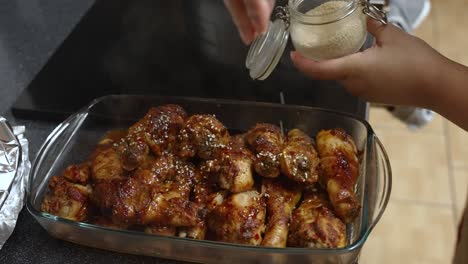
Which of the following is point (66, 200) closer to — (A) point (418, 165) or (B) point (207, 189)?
(B) point (207, 189)

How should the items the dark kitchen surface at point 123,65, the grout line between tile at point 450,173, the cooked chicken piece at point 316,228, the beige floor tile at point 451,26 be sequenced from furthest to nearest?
1. the beige floor tile at point 451,26
2. the grout line between tile at point 450,173
3. the dark kitchen surface at point 123,65
4. the cooked chicken piece at point 316,228

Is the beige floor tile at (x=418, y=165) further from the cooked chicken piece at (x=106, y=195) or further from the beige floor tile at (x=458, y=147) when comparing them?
the cooked chicken piece at (x=106, y=195)

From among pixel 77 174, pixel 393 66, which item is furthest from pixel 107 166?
pixel 393 66

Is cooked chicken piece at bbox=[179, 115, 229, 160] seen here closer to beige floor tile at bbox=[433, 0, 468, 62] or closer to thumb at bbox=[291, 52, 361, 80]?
thumb at bbox=[291, 52, 361, 80]

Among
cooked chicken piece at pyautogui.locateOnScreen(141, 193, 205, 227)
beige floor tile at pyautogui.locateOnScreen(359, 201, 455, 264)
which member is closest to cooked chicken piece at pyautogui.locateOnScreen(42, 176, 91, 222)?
cooked chicken piece at pyautogui.locateOnScreen(141, 193, 205, 227)

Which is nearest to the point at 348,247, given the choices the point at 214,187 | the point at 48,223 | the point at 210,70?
the point at 214,187

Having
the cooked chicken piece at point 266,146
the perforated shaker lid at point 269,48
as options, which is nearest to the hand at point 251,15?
the perforated shaker lid at point 269,48
